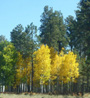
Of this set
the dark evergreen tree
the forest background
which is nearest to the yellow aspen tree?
the forest background

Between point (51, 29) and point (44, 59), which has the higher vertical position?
point (51, 29)

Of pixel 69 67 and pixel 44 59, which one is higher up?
pixel 44 59

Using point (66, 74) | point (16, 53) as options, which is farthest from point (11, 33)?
point (66, 74)

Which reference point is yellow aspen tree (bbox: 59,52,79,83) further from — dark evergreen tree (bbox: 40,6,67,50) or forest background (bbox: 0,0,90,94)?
dark evergreen tree (bbox: 40,6,67,50)

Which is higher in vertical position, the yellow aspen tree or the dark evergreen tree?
the dark evergreen tree

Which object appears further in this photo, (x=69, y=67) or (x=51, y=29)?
(x=51, y=29)

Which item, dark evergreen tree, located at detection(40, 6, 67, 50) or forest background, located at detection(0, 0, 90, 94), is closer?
forest background, located at detection(0, 0, 90, 94)

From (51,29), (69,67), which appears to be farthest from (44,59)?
(51,29)

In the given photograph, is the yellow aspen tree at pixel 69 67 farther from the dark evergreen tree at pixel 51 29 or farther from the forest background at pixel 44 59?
the dark evergreen tree at pixel 51 29

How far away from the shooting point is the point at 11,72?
4966 cm

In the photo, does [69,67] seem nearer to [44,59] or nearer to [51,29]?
[44,59]

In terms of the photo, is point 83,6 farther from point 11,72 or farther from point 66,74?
point 11,72

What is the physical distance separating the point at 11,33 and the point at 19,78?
14.3 m

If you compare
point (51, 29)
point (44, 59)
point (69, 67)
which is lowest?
point (69, 67)
